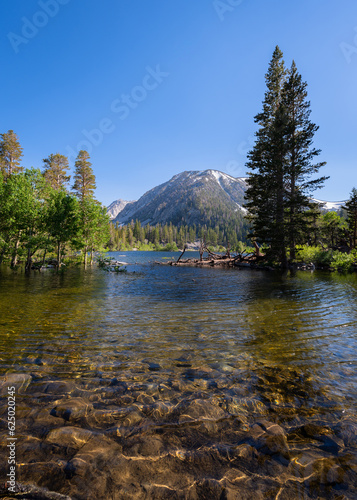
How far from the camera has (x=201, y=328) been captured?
8.64 metres

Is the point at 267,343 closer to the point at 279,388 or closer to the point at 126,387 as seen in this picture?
the point at 279,388

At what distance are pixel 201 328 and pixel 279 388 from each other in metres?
4.08

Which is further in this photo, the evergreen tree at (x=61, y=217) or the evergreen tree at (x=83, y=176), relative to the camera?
the evergreen tree at (x=83, y=176)

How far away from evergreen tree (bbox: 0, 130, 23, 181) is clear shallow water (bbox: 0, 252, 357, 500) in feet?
186

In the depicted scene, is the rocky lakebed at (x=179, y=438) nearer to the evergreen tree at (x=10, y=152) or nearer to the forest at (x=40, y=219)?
the forest at (x=40, y=219)

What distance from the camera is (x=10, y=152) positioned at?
5144 cm

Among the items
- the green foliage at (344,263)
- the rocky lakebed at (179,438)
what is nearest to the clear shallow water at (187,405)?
the rocky lakebed at (179,438)

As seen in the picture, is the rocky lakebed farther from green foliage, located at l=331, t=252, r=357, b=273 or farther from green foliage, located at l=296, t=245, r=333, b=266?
green foliage, located at l=296, t=245, r=333, b=266

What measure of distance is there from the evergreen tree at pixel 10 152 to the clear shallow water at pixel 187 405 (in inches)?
2237

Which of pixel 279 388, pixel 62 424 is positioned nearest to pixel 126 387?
pixel 62 424

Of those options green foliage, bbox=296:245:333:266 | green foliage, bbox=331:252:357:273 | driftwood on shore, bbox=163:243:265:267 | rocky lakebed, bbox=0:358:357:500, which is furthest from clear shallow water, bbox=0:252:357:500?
driftwood on shore, bbox=163:243:265:267

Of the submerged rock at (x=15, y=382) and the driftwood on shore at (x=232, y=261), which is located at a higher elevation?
the driftwood on shore at (x=232, y=261)

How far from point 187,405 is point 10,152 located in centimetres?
6573

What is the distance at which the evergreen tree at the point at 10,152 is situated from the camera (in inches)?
1983
